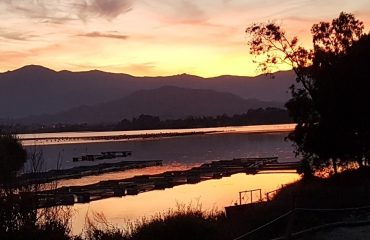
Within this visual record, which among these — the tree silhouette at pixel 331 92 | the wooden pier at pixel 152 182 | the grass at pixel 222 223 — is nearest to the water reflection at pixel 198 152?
the wooden pier at pixel 152 182

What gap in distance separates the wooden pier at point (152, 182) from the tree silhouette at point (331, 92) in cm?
2021

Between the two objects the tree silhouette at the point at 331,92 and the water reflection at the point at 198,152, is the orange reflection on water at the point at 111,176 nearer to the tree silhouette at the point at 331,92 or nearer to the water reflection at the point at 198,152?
the water reflection at the point at 198,152

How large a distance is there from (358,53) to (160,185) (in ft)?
117

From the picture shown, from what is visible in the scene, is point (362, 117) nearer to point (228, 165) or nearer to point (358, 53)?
point (358, 53)

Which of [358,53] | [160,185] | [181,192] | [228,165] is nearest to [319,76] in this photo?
[358,53]

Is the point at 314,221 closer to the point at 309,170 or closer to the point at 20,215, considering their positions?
the point at 20,215

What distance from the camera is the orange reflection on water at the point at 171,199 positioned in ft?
136

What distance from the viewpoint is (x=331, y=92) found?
31578 millimetres

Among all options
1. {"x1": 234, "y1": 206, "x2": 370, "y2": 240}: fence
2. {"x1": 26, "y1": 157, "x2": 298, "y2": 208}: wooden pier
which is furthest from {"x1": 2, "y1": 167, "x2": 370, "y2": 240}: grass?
{"x1": 26, "y1": 157, "x2": 298, "y2": 208}: wooden pier

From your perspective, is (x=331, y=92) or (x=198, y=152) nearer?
(x=331, y=92)

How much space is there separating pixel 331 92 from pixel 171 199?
2317 centimetres

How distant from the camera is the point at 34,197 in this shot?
14047 mm

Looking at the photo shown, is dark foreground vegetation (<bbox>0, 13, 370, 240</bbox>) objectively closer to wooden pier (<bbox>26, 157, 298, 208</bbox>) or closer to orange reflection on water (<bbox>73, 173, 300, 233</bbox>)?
orange reflection on water (<bbox>73, 173, 300, 233</bbox>)

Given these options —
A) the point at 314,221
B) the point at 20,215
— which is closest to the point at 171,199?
the point at 314,221
